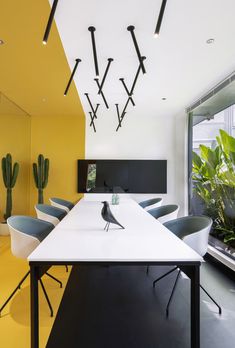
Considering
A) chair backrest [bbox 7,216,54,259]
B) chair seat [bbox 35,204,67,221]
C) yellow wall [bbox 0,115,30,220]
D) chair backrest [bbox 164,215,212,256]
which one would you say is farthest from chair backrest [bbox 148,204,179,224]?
yellow wall [bbox 0,115,30,220]

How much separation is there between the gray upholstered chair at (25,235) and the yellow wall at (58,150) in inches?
115

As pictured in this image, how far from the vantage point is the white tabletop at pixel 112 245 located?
1271 mm

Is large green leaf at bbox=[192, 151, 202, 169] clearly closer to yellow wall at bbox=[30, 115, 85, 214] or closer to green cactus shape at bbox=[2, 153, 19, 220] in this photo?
yellow wall at bbox=[30, 115, 85, 214]

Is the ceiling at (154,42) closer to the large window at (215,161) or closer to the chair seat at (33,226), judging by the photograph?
the large window at (215,161)

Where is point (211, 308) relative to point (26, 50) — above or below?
below

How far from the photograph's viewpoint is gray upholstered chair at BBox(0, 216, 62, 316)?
74.6 inches

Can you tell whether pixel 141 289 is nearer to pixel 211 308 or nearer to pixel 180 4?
pixel 211 308

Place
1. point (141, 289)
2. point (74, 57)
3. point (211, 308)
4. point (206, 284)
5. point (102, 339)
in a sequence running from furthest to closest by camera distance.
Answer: point (74, 57) → point (206, 284) → point (141, 289) → point (211, 308) → point (102, 339)

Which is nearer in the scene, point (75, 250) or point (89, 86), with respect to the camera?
point (75, 250)

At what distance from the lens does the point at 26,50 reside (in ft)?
8.39

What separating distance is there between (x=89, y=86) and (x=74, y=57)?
3.04 ft

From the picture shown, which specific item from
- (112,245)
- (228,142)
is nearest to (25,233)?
(112,245)

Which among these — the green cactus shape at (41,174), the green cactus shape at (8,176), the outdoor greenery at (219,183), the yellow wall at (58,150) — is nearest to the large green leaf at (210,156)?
the outdoor greenery at (219,183)

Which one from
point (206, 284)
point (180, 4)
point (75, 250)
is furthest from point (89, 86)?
point (206, 284)
